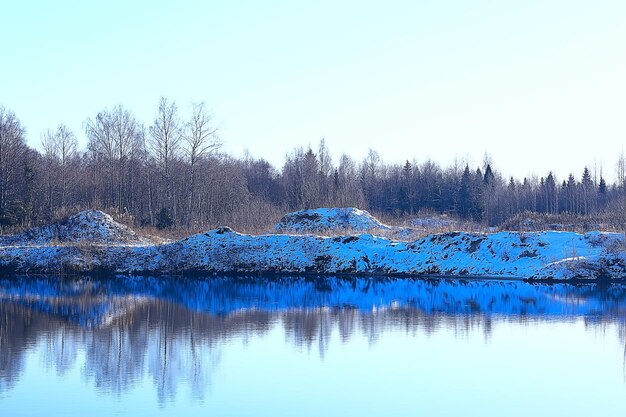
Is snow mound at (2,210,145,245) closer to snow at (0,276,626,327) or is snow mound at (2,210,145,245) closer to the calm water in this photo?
snow at (0,276,626,327)

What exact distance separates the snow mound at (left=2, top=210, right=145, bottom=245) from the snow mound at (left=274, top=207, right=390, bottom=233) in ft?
37.3

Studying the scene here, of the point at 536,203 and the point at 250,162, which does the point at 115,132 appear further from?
the point at 250,162

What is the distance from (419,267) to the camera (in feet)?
123

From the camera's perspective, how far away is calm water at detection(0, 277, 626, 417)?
12.4 metres

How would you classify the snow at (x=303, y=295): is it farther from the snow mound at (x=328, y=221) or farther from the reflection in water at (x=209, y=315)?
the snow mound at (x=328, y=221)

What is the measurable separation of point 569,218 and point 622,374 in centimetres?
4325

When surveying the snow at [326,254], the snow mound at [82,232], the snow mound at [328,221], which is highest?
the snow mound at [328,221]

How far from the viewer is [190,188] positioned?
196 feet

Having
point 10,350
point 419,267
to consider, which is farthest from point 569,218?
point 10,350

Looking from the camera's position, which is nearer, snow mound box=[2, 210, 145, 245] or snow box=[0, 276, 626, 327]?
snow box=[0, 276, 626, 327]

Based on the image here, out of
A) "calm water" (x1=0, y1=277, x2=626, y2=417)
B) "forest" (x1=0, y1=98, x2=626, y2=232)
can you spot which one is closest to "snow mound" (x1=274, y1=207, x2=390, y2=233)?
"forest" (x1=0, y1=98, x2=626, y2=232)

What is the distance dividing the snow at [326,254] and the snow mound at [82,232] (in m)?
1.33

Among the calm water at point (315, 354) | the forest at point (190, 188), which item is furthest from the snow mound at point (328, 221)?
the calm water at point (315, 354)

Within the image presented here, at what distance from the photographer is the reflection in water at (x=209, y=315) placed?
15938mm
